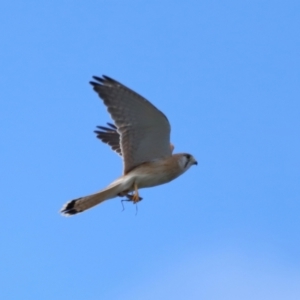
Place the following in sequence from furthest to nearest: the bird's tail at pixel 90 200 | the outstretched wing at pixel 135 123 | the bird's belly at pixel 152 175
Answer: the bird's belly at pixel 152 175 < the bird's tail at pixel 90 200 < the outstretched wing at pixel 135 123

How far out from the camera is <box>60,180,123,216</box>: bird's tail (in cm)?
1039

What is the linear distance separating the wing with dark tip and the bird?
1.50m

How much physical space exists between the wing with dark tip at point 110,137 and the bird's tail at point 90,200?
1867 mm

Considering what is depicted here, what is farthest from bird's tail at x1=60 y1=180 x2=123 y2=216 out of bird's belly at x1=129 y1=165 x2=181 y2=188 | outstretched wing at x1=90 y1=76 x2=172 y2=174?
outstretched wing at x1=90 y1=76 x2=172 y2=174

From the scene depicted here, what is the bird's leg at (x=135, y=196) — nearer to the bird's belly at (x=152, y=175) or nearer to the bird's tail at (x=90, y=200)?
the bird's belly at (x=152, y=175)

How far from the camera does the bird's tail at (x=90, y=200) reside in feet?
34.1

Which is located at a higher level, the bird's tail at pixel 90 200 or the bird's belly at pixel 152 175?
the bird's belly at pixel 152 175

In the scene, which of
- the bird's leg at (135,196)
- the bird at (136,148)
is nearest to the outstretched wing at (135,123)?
the bird at (136,148)

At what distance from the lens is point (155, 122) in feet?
34.0

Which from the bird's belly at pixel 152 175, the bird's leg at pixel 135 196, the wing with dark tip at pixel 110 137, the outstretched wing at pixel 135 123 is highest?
the wing with dark tip at pixel 110 137

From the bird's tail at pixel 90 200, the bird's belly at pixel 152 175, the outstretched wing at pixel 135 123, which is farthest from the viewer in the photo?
the bird's belly at pixel 152 175

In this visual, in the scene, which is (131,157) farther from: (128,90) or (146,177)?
(128,90)

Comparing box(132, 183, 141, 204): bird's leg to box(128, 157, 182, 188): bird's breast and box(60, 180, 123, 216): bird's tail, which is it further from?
box(60, 180, 123, 216): bird's tail

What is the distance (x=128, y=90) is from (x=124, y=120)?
593mm
